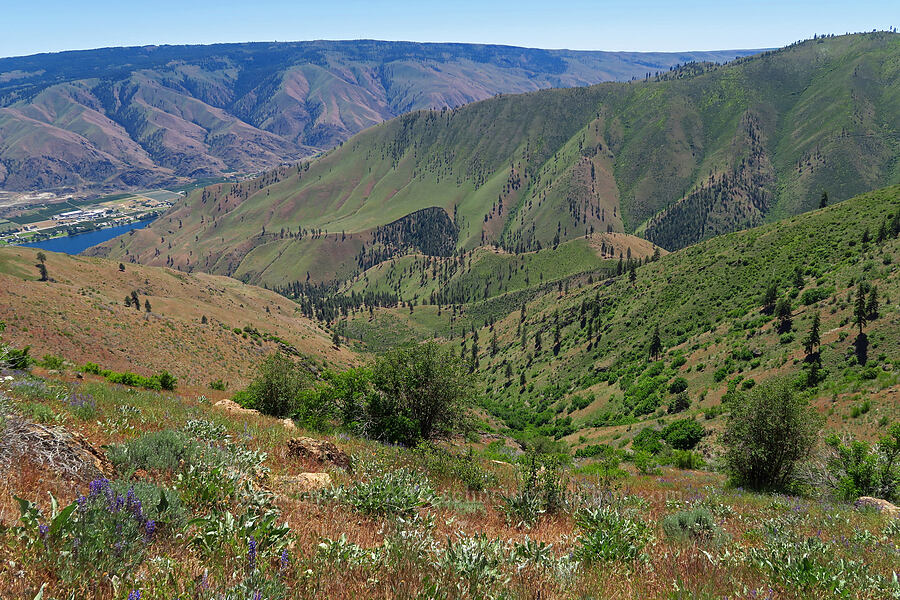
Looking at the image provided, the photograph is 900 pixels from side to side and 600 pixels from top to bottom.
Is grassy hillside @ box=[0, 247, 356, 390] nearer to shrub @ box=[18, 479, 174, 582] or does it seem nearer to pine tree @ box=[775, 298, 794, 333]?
shrub @ box=[18, 479, 174, 582]

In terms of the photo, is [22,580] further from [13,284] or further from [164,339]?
[13,284]

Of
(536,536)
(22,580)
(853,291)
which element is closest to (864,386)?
(853,291)

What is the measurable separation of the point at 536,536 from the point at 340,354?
120 metres

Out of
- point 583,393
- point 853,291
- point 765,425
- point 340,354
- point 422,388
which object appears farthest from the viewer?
point 340,354

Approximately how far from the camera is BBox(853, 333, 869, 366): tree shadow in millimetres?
47312

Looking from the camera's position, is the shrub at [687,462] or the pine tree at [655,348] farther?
the pine tree at [655,348]

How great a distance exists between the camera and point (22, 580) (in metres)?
4.32

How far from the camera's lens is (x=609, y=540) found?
7844 millimetres

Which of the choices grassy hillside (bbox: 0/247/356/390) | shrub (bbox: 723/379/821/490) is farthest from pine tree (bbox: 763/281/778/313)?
grassy hillside (bbox: 0/247/356/390)

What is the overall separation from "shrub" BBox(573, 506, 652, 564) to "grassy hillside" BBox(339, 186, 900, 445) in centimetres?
3800

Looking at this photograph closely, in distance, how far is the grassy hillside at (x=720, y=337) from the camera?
4838cm

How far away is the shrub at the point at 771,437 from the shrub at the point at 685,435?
24.6m

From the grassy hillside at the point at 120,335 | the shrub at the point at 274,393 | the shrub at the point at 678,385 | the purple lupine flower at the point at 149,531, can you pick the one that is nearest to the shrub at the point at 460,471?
the purple lupine flower at the point at 149,531

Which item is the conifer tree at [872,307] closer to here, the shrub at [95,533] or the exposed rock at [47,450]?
the shrub at [95,533]
